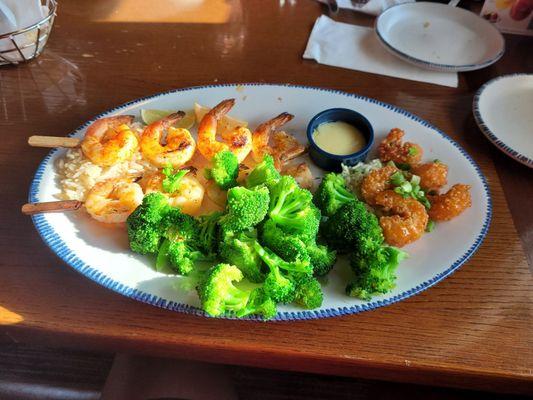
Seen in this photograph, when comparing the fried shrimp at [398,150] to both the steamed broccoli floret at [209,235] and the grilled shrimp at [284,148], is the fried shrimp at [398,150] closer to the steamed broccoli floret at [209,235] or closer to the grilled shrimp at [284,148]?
the grilled shrimp at [284,148]

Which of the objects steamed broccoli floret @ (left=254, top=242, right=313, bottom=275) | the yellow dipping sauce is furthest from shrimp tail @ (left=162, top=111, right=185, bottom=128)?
steamed broccoli floret @ (left=254, top=242, right=313, bottom=275)

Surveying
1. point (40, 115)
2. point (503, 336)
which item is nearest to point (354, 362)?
point (503, 336)

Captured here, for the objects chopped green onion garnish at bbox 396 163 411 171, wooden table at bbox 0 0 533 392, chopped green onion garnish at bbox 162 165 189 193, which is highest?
chopped green onion garnish at bbox 162 165 189 193

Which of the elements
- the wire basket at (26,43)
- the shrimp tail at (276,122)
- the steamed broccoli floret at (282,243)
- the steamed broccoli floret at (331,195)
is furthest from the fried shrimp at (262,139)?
the wire basket at (26,43)

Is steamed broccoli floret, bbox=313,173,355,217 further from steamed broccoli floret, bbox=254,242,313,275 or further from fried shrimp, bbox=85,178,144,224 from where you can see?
fried shrimp, bbox=85,178,144,224

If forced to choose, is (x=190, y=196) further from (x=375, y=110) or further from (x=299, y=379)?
(x=299, y=379)
